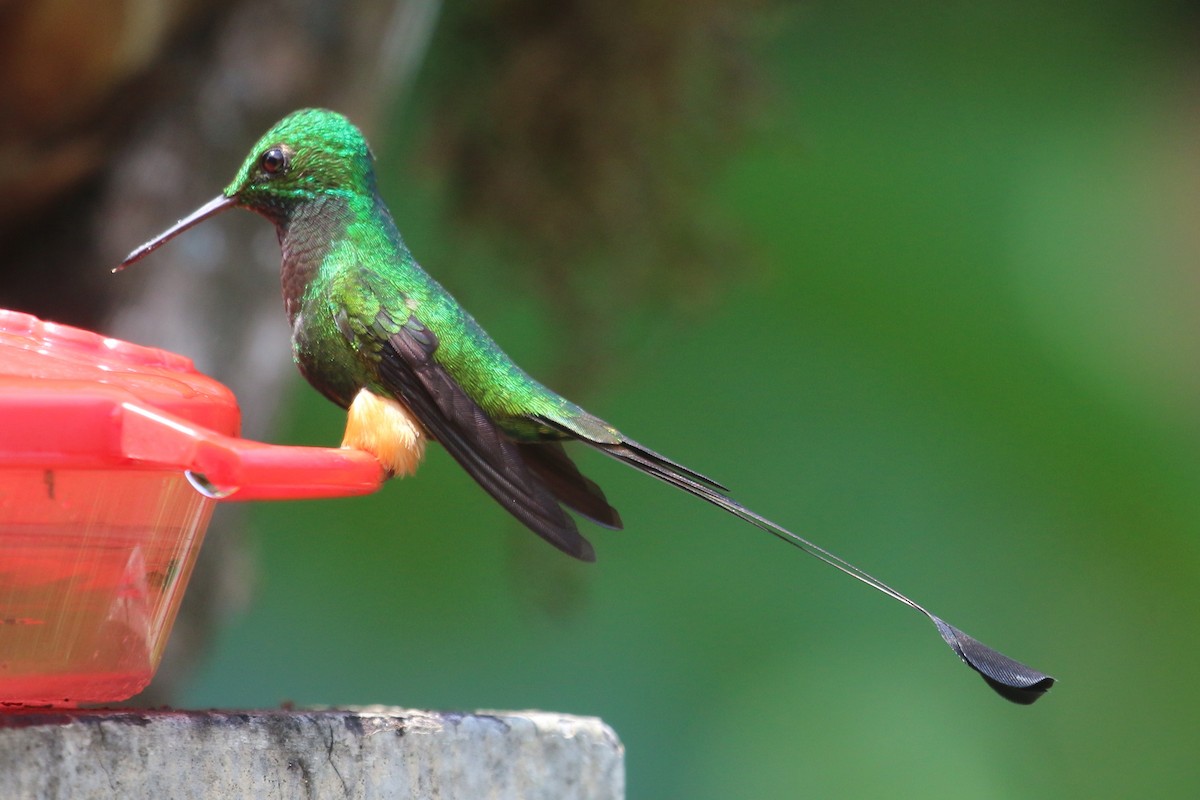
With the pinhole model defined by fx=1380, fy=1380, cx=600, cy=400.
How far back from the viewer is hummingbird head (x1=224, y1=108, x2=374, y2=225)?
1.72 m

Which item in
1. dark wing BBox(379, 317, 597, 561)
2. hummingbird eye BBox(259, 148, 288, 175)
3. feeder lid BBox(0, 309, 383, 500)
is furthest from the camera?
hummingbird eye BBox(259, 148, 288, 175)

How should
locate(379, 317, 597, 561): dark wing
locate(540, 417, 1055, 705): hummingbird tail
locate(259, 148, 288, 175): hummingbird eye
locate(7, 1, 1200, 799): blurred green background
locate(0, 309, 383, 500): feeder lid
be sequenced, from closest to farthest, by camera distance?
locate(0, 309, 383, 500): feeder lid → locate(540, 417, 1055, 705): hummingbird tail → locate(379, 317, 597, 561): dark wing → locate(259, 148, 288, 175): hummingbird eye → locate(7, 1, 1200, 799): blurred green background

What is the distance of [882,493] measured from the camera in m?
4.46

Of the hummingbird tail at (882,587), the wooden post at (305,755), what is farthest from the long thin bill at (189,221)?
the wooden post at (305,755)

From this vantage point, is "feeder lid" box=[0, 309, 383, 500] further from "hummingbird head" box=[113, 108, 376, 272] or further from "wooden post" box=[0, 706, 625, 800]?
"hummingbird head" box=[113, 108, 376, 272]

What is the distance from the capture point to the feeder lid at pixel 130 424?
1.01 m

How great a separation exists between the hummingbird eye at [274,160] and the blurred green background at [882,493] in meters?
2.43

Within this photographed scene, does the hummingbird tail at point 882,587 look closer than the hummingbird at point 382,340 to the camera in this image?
Yes

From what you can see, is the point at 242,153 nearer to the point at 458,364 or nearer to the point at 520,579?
the point at 458,364

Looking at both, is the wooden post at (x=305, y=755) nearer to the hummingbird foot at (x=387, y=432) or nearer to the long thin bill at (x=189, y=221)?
the hummingbird foot at (x=387, y=432)

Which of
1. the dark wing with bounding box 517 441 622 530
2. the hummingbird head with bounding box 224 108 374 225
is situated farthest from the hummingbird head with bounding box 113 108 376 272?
the dark wing with bounding box 517 441 622 530

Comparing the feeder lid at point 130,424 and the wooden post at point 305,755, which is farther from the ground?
the feeder lid at point 130,424

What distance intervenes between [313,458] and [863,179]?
353cm

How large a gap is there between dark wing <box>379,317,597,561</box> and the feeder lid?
8.3 inches
